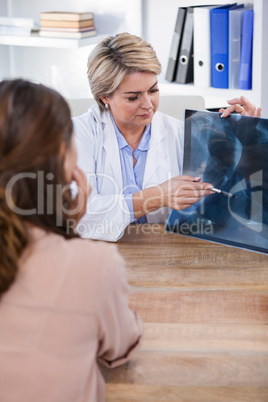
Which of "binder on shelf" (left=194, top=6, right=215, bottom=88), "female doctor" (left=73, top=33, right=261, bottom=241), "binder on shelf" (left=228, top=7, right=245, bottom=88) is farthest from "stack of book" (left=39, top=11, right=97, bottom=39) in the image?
"female doctor" (left=73, top=33, right=261, bottom=241)

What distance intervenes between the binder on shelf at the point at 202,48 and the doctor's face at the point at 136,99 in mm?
787

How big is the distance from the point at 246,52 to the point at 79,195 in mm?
1696

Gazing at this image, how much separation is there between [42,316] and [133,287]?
56 centimetres

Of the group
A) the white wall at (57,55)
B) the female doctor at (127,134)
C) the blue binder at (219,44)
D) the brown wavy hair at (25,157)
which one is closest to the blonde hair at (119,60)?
the female doctor at (127,134)

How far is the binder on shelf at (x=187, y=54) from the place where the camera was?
258 centimetres

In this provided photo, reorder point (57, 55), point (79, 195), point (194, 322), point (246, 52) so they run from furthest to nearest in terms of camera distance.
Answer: point (57, 55) → point (246, 52) → point (194, 322) → point (79, 195)

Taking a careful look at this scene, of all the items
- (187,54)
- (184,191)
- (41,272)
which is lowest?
(184,191)

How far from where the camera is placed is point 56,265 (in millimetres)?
803

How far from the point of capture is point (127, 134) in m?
1.95

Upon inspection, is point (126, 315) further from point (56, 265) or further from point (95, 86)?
point (95, 86)

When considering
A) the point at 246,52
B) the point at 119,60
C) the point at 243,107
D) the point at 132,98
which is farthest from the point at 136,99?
the point at 246,52

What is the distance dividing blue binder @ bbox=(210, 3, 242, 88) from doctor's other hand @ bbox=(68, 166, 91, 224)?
1.71m

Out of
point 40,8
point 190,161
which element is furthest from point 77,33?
point 190,161

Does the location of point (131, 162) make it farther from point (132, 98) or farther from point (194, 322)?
point (194, 322)
